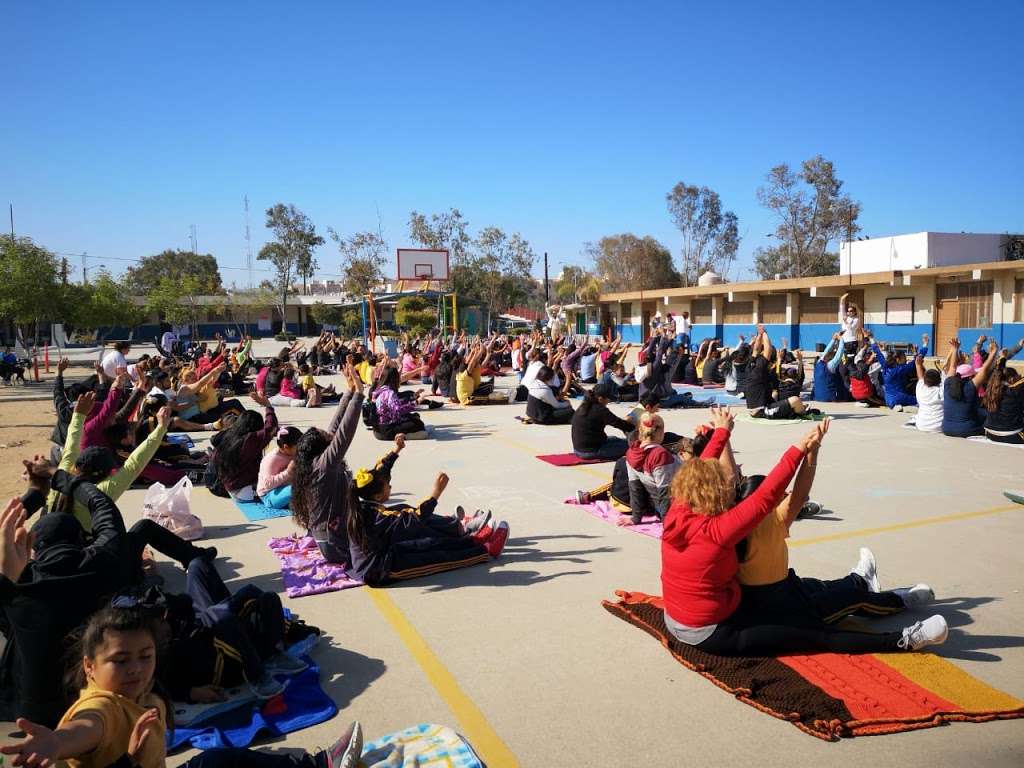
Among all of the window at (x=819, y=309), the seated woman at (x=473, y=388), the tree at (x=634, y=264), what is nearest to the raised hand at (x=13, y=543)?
the seated woman at (x=473, y=388)

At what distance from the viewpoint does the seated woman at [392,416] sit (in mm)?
11812

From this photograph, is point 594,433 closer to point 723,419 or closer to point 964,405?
point 723,419

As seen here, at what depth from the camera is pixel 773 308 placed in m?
34.1

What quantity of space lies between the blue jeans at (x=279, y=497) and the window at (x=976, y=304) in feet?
89.0

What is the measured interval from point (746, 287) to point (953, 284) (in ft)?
29.4

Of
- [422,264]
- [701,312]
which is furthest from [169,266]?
[701,312]

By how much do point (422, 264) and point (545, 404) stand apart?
2697cm

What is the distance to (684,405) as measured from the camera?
1567 cm

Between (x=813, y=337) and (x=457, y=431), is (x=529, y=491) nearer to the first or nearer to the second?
(x=457, y=431)

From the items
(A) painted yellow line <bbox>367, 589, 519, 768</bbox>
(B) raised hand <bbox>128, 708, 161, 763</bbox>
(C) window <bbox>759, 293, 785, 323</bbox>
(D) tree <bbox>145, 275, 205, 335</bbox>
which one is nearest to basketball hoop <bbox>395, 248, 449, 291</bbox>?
(C) window <bbox>759, 293, 785, 323</bbox>

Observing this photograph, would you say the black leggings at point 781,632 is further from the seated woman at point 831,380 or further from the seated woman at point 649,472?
the seated woman at point 831,380

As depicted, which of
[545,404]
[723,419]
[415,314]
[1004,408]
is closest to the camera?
[723,419]

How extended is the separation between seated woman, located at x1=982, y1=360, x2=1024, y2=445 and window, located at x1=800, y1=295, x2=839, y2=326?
2253 cm

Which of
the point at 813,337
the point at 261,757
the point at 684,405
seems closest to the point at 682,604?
the point at 261,757
